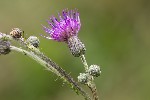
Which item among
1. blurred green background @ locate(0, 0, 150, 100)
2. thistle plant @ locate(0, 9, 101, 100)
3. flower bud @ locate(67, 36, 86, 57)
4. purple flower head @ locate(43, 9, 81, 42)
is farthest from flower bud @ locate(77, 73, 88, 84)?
blurred green background @ locate(0, 0, 150, 100)

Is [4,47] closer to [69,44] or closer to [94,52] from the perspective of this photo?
[69,44]

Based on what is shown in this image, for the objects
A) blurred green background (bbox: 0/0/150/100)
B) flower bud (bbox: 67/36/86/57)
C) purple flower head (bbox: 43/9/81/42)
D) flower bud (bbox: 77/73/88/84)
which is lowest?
flower bud (bbox: 77/73/88/84)

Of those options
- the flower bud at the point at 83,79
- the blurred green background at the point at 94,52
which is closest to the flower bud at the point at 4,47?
the flower bud at the point at 83,79

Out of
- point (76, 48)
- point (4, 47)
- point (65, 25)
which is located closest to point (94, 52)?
point (65, 25)

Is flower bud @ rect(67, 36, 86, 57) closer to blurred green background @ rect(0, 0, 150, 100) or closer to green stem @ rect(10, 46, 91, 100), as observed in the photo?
green stem @ rect(10, 46, 91, 100)

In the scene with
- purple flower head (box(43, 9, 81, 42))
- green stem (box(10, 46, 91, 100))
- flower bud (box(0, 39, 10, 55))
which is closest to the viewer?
green stem (box(10, 46, 91, 100))

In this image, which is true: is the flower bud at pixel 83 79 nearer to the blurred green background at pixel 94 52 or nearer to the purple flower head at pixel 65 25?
the purple flower head at pixel 65 25
